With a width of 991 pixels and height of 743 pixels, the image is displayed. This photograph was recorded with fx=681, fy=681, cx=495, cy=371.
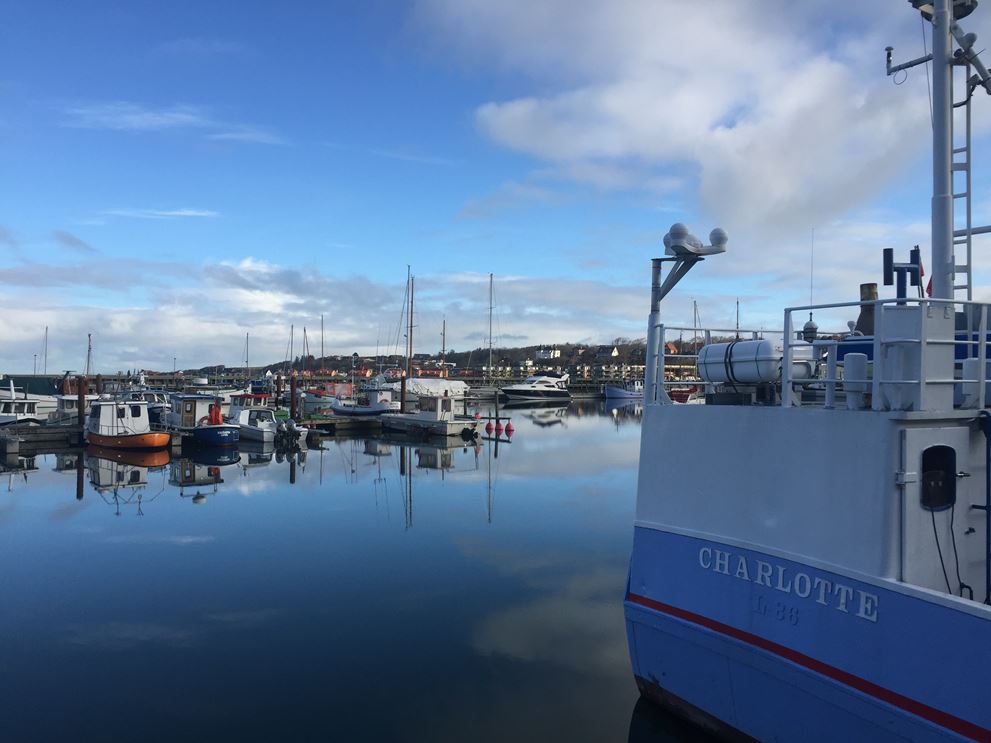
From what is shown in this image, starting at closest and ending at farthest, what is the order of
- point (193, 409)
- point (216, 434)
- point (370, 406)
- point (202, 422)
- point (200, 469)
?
point (200, 469) → point (216, 434) → point (202, 422) → point (193, 409) → point (370, 406)

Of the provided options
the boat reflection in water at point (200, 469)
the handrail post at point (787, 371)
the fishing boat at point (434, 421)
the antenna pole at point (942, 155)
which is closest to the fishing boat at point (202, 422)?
the boat reflection in water at point (200, 469)

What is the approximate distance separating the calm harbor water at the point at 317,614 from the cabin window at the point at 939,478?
4476 millimetres

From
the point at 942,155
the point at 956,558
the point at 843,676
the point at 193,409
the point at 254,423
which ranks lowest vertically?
the point at 254,423

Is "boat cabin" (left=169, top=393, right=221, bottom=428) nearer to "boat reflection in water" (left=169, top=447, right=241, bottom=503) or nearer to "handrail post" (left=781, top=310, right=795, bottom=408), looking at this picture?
"boat reflection in water" (left=169, top=447, right=241, bottom=503)

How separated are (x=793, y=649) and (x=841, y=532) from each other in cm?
134

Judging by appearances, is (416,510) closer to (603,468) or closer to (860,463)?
(603,468)

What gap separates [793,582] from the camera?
23.7 feet

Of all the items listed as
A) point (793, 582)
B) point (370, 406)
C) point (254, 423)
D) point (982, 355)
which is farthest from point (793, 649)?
point (370, 406)

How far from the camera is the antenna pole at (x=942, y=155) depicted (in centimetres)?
842

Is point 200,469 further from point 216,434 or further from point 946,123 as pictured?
point 946,123

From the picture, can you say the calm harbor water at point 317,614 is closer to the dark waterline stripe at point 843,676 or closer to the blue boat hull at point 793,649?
the blue boat hull at point 793,649

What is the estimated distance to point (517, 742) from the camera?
898 cm

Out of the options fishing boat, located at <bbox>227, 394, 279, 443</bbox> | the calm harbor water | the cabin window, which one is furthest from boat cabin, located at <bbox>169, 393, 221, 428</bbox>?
the cabin window

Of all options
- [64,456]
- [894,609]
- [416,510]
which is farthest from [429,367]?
[894,609]
